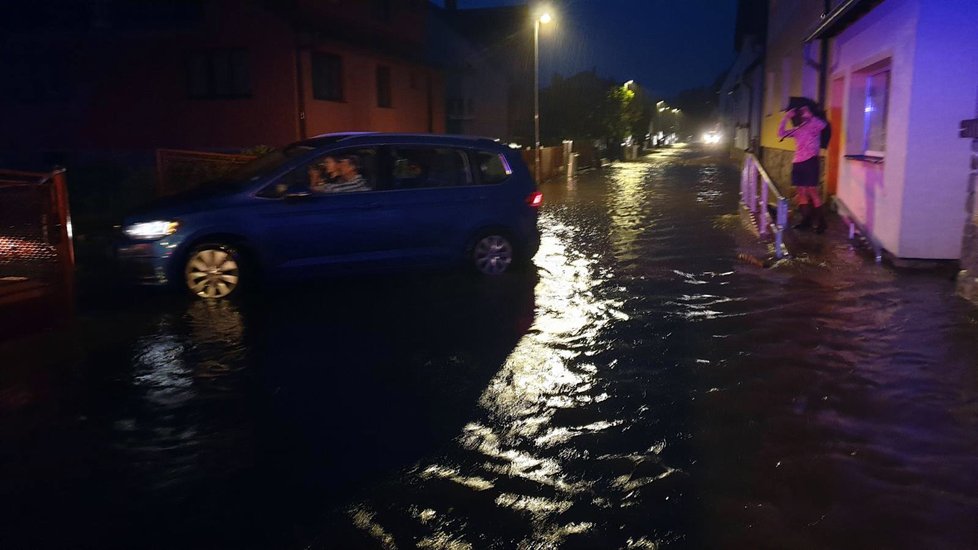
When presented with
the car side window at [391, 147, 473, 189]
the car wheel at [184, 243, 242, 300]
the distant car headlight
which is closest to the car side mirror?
the car wheel at [184, 243, 242, 300]

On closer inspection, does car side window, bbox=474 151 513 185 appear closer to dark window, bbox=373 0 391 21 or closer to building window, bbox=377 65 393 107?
building window, bbox=377 65 393 107

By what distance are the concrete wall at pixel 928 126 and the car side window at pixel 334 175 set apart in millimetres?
5937

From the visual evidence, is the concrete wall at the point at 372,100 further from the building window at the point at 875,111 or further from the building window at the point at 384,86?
the building window at the point at 875,111

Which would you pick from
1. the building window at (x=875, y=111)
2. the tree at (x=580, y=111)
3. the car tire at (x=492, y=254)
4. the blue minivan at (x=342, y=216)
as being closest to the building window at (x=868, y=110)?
the building window at (x=875, y=111)

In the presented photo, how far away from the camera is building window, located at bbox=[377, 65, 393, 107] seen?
27.1 meters

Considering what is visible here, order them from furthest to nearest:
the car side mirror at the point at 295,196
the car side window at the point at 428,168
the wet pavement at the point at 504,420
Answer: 1. the car side window at the point at 428,168
2. the car side mirror at the point at 295,196
3. the wet pavement at the point at 504,420

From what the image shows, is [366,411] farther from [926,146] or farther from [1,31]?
[1,31]

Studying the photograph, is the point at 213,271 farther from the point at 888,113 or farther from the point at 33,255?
the point at 888,113

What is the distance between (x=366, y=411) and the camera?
16.9 feet

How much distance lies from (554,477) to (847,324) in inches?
159

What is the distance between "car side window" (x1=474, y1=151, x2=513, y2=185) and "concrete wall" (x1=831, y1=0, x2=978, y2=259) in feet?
14.7

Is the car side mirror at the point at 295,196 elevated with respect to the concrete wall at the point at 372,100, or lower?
lower

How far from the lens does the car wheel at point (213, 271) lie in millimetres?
8250

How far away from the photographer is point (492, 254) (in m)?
9.61
